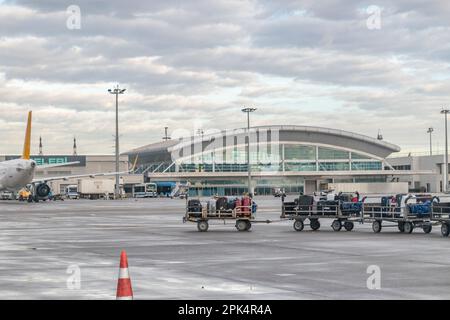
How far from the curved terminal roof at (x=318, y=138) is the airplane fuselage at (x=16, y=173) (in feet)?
292

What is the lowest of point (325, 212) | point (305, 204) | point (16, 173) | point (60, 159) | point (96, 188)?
point (325, 212)

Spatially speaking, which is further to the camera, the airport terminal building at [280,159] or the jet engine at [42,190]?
the airport terminal building at [280,159]

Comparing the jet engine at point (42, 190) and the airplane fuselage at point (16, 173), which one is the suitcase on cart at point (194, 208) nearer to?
the airplane fuselage at point (16, 173)

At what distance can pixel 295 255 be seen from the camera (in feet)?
78.6

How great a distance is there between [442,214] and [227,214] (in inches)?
400

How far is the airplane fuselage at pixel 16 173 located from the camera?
84562 mm

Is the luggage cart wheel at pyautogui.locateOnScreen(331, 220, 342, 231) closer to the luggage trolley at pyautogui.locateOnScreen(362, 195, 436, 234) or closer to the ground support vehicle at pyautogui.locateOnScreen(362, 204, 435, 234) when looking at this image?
the luggage trolley at pyautogui.locateOnScreen(362, 195, 436, 234)

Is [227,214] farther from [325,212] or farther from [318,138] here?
[318,138]

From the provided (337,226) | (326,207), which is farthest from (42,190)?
(337,226)

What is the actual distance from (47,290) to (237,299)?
4.11m

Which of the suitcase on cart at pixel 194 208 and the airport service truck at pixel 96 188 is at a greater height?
the airport service truck at pixel 96 188

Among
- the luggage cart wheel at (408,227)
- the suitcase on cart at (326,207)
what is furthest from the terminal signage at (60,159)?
the luggage cart wheel at (408,227)

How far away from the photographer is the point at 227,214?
37.5 m

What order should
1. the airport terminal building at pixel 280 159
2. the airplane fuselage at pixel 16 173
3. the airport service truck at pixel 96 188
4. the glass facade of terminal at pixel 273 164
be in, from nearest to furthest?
the airplane fuselage at pixel 16 173 < the airport service truck at pixel 96 188 < the airport terminal building at pixel 280 159 < the glass facade of terminal at pixel 273 164
